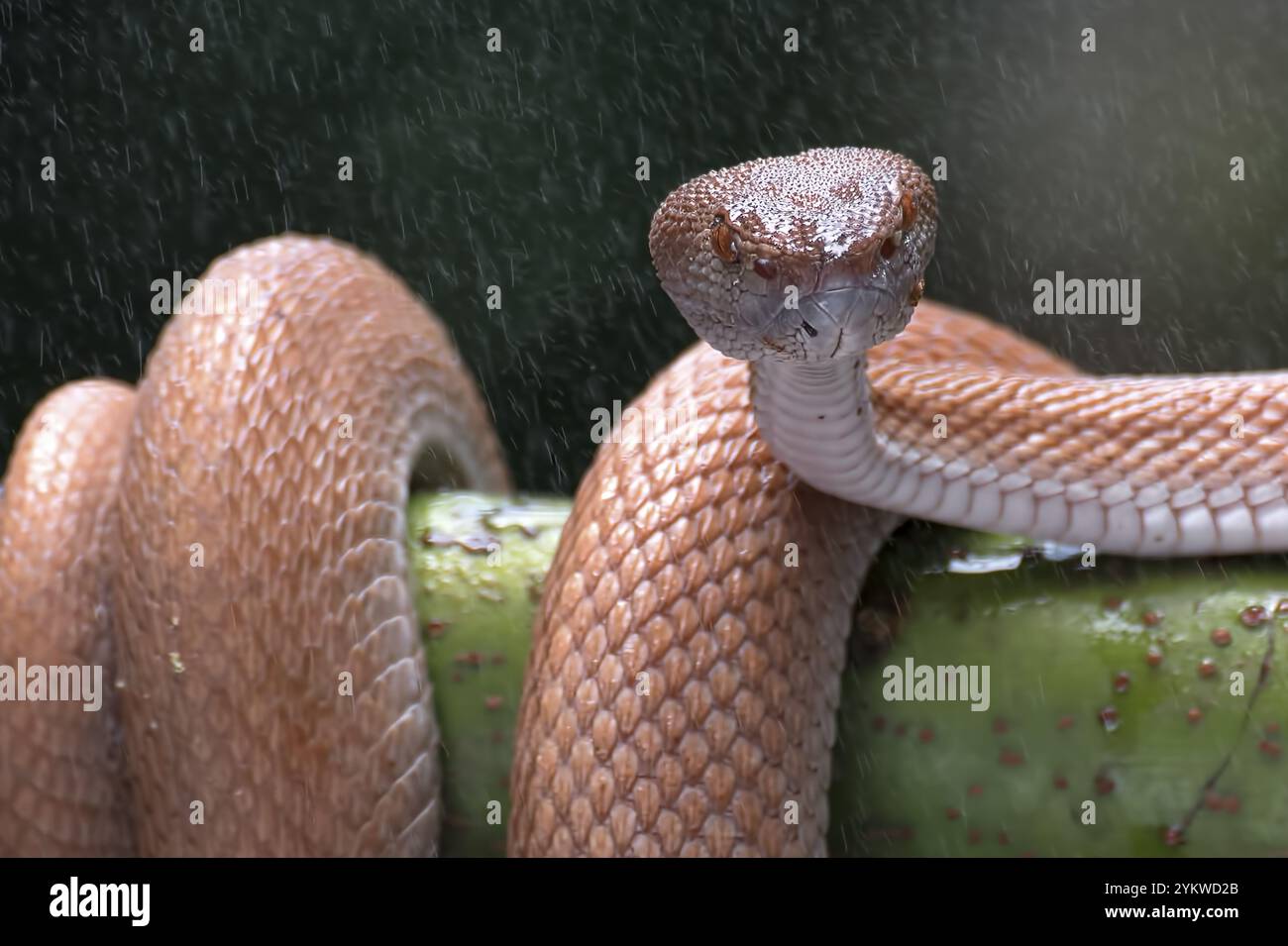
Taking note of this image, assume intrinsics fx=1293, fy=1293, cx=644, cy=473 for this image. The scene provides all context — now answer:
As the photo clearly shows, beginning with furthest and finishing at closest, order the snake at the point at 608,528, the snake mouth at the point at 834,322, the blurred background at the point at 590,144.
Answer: the blurred background at the point at 590,144
the snake at the point at 608,528
the snake mouth at the point at 834,322

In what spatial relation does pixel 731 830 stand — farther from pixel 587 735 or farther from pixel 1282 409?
pixel 1282 409

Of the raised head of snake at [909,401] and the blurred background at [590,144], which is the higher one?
the blurred background at [590,144]

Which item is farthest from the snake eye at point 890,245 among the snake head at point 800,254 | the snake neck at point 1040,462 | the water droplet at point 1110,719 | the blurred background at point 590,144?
the blurred background at point 590,144

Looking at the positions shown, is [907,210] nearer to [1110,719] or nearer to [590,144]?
[1110,719]

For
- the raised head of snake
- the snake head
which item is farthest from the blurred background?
the snake head

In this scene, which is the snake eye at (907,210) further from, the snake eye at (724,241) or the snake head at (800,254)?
the snake eye at (724,241)

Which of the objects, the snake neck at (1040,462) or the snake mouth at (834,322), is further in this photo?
the snake neck at (1040,462)

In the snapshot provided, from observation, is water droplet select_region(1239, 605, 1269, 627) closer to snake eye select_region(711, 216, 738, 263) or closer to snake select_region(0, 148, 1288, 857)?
snake select_region(0, 148, 1288, 857)
